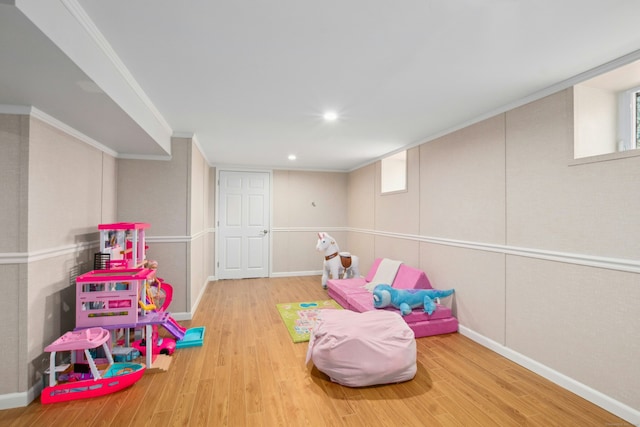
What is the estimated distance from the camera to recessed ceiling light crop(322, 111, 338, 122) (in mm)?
2969

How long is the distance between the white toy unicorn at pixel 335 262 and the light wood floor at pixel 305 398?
7.12 feet

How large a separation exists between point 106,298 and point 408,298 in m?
2.93

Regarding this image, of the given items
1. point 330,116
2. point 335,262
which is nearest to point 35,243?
point 330,116

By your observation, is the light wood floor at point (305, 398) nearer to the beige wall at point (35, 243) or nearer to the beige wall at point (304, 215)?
the beige wall at point (35, 243)

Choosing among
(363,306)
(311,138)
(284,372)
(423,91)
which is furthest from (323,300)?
(423,91)

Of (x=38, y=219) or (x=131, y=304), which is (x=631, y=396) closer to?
(x=131, y=304)

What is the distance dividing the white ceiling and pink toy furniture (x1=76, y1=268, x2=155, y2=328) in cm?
128

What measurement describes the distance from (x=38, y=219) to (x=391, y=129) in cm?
347

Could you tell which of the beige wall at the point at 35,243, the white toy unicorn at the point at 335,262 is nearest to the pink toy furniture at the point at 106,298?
the beige wall at the point at 35,243

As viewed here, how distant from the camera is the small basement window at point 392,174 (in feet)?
16.7

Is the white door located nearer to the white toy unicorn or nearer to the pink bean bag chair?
the white toy unicorn

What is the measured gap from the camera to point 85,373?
226 centimetres

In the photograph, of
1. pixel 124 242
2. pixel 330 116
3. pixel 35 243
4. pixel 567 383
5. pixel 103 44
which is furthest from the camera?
pixel 330 116

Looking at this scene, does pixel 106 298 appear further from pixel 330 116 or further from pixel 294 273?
pixel 294 273
